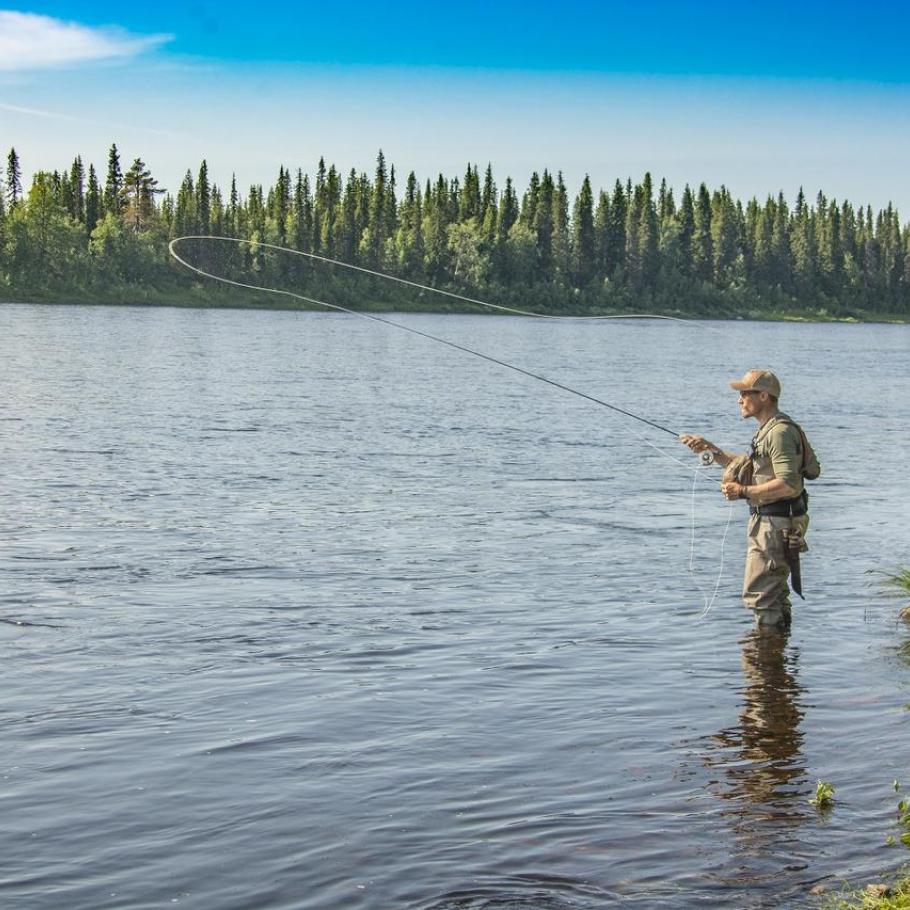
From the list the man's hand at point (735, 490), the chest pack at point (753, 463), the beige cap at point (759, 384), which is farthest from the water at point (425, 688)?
the beige cap at point (759, 384)

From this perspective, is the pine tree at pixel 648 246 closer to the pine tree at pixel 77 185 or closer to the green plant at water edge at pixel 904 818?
the pine tree at pixel 77 185

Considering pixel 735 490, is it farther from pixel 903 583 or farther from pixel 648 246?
pixel 648 246

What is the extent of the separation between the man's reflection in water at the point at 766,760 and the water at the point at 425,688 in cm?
3

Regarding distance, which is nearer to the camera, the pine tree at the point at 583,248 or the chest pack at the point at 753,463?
the chest pack at the point at 753,463

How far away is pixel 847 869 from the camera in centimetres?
600

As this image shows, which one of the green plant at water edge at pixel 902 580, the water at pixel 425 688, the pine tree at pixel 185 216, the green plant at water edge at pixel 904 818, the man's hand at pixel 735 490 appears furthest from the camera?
the pine tree at pixel 185 216

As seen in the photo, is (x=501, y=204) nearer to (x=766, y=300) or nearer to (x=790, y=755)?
(x=766, y=300)

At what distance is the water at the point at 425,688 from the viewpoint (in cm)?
622

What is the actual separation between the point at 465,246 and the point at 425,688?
142 metres

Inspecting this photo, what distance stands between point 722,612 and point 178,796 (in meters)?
5.81

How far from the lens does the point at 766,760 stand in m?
7.64

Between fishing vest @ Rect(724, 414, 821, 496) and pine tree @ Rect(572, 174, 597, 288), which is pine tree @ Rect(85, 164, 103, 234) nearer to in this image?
pine tree @ Rect(572, 174, 597, 288)

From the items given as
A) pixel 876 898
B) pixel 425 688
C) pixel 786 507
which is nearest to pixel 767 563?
pixel 786 507

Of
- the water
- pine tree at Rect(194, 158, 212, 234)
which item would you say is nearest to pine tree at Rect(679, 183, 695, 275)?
pine tree at Rect(194, 158, 212, 234)
